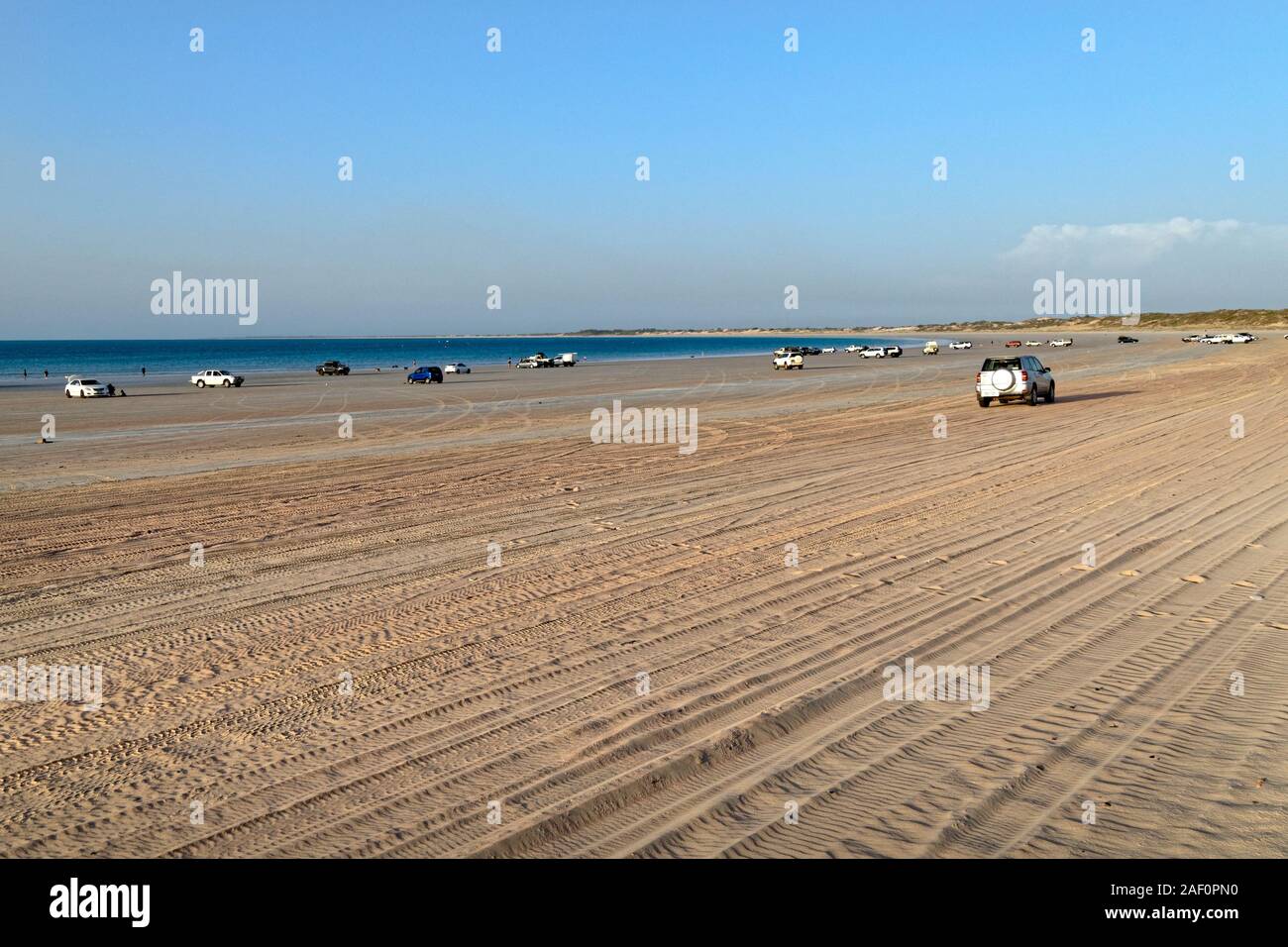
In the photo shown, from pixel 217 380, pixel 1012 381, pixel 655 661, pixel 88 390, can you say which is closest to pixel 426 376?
pixel 217 380

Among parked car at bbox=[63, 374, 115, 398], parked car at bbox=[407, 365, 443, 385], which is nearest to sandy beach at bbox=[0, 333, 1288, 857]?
parked car at bbox=[63, 374, 115, 398]

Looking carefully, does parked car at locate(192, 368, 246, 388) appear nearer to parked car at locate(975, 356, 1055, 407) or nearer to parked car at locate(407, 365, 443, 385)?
parked car at locate(407, 365, 443, 385)

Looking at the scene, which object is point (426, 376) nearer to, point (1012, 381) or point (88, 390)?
point (88, 390)

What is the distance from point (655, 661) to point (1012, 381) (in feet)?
82.4

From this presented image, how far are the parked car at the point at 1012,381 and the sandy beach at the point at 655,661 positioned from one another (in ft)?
43.9

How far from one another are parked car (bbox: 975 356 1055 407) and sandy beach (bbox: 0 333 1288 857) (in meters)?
13.4

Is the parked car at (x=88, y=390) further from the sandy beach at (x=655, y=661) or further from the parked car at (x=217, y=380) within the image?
the sandy beach at (x=655, y=661)

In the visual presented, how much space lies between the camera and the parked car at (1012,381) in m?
29.2

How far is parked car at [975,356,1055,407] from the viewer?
2916 centimetres

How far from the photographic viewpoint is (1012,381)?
2908 cm

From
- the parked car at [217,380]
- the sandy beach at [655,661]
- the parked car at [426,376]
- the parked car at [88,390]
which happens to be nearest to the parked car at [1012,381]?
the sandy beach at [655,661]

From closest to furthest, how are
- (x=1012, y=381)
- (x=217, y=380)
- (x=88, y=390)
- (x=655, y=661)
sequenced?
(x=655, y=661) < (x=1012, y=381) < (x=88, y=390) < (x=217, y=380)

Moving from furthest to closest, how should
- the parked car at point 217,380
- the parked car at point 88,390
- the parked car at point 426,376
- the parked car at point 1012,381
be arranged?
the parked car at point 217,380, the parked car at point 426,376, the parked car at point 88,390, the parked car at point 1012,381
